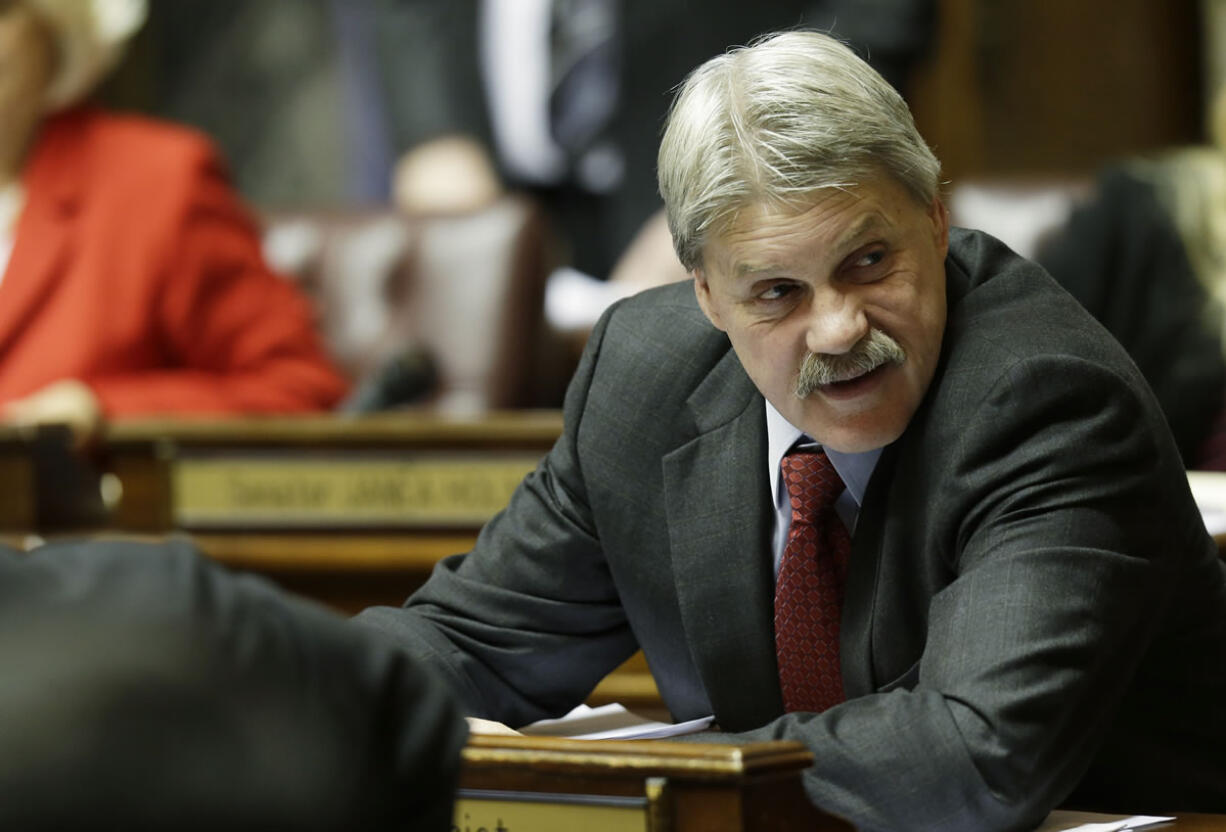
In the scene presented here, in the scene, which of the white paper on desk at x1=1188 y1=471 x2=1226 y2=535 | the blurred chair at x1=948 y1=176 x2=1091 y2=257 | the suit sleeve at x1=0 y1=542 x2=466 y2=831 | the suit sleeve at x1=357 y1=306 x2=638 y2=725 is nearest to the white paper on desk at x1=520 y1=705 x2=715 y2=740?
the suit sleeve at x1=357 y1=306 x2=638 y2=725

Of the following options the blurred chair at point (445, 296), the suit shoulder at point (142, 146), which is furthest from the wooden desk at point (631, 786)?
the suit shoulder at point (142, 146)

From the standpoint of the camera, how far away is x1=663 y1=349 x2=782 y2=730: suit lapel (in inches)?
69.5

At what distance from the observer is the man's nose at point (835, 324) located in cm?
158

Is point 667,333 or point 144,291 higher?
point 667,333

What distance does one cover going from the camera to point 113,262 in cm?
396

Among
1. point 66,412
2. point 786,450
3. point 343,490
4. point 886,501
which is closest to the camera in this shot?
point 886,501

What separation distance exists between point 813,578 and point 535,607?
36 cm

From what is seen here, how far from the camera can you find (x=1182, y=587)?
65.2 inches

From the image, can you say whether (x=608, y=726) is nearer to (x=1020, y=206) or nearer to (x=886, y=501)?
(x=886, y=501)

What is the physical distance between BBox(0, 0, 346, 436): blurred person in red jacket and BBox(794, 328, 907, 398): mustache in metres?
2.34

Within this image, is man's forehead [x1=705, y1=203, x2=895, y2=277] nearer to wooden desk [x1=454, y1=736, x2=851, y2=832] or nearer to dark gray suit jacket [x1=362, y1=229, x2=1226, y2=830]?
dark gray suit jacket [x1=362, y1=229, x2=1226, y2=830]

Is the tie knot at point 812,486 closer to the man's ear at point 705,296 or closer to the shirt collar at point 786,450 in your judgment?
the shirt collar at point 786,450

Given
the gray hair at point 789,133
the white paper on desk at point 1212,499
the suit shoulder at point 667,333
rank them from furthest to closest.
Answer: the white paper on desk at point 1212,499 → the suit shoulder at point 667,333 → the gray hair at point 789,133

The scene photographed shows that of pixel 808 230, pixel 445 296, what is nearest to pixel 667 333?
pixel 808 230
